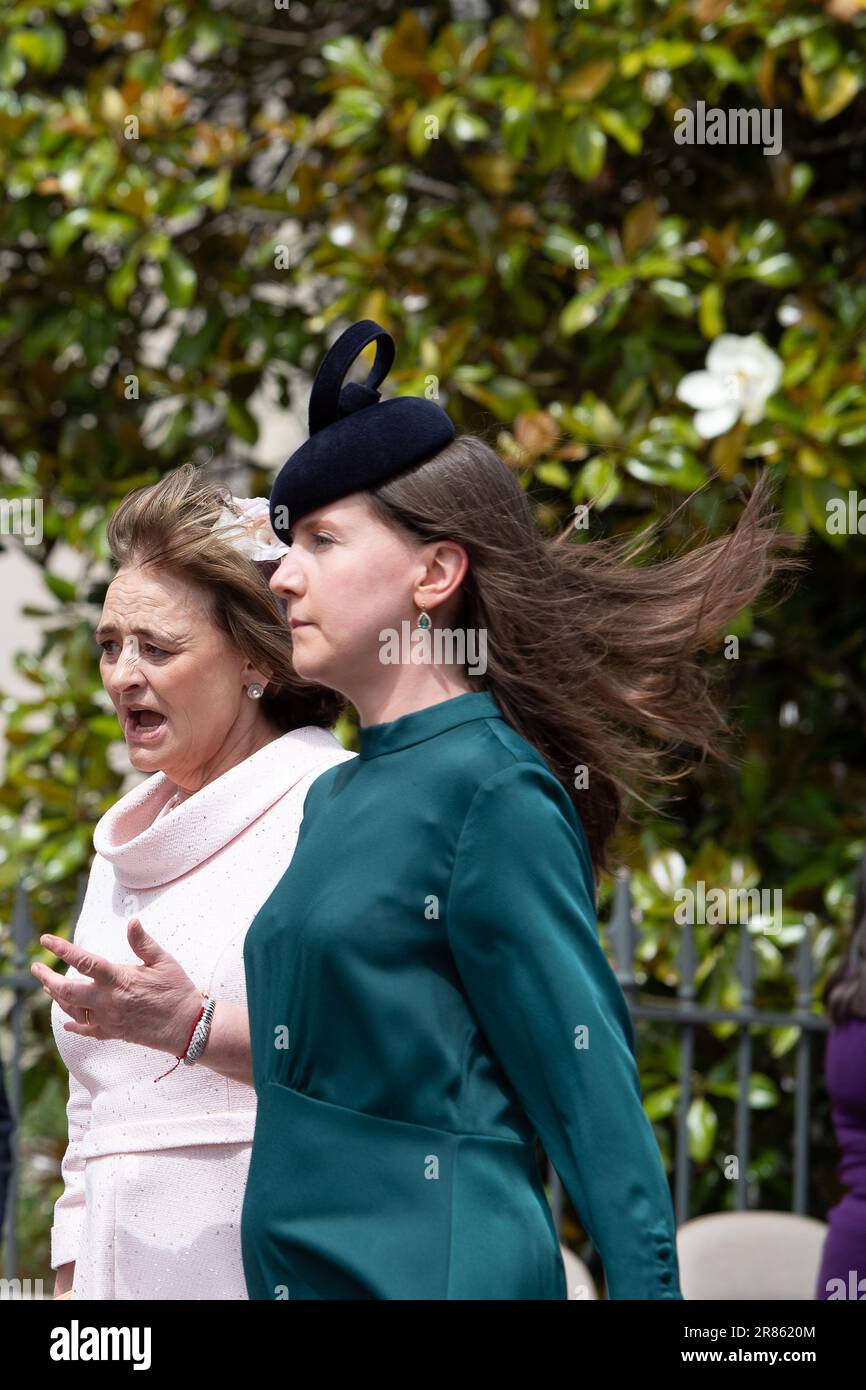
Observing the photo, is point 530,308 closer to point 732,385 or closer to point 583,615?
point 732,385

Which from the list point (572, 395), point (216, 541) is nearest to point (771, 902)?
point (572, 395)

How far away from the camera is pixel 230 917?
189 cm

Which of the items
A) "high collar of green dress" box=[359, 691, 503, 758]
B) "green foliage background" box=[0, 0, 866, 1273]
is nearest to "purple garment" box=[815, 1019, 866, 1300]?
"green foliage background" box=[0, 0, 866, 1273]

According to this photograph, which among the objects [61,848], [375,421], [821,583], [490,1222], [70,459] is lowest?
[490,1222]

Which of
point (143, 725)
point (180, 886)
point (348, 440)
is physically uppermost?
point (348, 440)

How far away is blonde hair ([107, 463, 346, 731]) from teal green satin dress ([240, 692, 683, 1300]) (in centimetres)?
47

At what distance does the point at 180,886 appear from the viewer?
196 cm

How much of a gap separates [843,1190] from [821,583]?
1510mm

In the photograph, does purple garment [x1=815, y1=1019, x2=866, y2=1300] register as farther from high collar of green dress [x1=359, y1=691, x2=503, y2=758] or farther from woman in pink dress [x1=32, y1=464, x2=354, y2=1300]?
high collar of green dress [x1=359, y1=691, x2=503, y2=758]

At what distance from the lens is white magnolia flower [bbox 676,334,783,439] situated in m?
3.91

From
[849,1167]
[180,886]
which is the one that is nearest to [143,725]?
[180,886]

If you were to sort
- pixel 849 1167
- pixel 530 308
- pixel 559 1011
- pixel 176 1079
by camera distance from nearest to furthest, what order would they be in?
pixel 559 1011 → pixel 176 1079 → pixel 849 1167 → pixel 530 308

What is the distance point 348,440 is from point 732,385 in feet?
8.01
